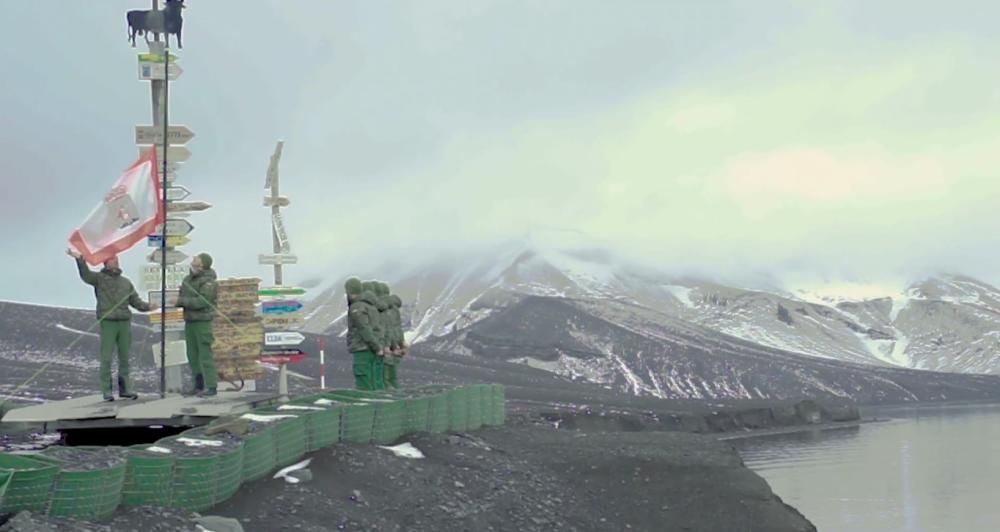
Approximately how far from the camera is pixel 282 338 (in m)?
24.9

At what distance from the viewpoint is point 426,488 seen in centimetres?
1775

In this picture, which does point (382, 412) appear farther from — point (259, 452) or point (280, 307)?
point (280, 307)

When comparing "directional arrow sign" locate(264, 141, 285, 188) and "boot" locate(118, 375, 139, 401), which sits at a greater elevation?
"directional arrow sign" locate(264, 141, 285, 188)

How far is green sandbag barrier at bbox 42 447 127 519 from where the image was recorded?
34.8 ft

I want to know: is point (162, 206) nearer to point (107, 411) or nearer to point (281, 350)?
point (107, 411)

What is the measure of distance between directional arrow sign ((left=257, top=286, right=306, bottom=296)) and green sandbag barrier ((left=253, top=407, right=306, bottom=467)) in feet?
27.6

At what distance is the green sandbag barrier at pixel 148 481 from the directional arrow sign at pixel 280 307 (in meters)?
13.0

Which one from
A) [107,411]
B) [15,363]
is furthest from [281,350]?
[15,363]

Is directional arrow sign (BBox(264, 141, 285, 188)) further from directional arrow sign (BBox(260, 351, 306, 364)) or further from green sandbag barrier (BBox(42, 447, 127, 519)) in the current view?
green sandbag barrier (BBox(42, 447, 127, 519))

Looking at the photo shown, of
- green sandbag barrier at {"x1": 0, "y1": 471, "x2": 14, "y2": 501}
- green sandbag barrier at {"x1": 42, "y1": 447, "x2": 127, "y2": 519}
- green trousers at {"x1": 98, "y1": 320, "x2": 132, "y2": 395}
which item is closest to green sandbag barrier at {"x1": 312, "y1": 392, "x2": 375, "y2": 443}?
green trousers at {"x1": 98, "y1": 320, "x2": 132, "y2": 395}

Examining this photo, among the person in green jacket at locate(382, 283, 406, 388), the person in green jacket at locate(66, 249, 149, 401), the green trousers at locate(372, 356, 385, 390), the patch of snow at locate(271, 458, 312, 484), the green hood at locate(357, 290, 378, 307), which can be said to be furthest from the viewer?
the person in green jacket at locate(382, 283, 406, 388)

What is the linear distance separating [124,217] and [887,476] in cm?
4394

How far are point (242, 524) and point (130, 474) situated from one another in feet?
4.98

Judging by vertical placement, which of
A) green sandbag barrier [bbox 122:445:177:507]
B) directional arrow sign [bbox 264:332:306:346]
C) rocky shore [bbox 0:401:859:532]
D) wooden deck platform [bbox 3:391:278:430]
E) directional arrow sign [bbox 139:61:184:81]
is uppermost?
directional arrow sign [bbox 139:61:184:81]
